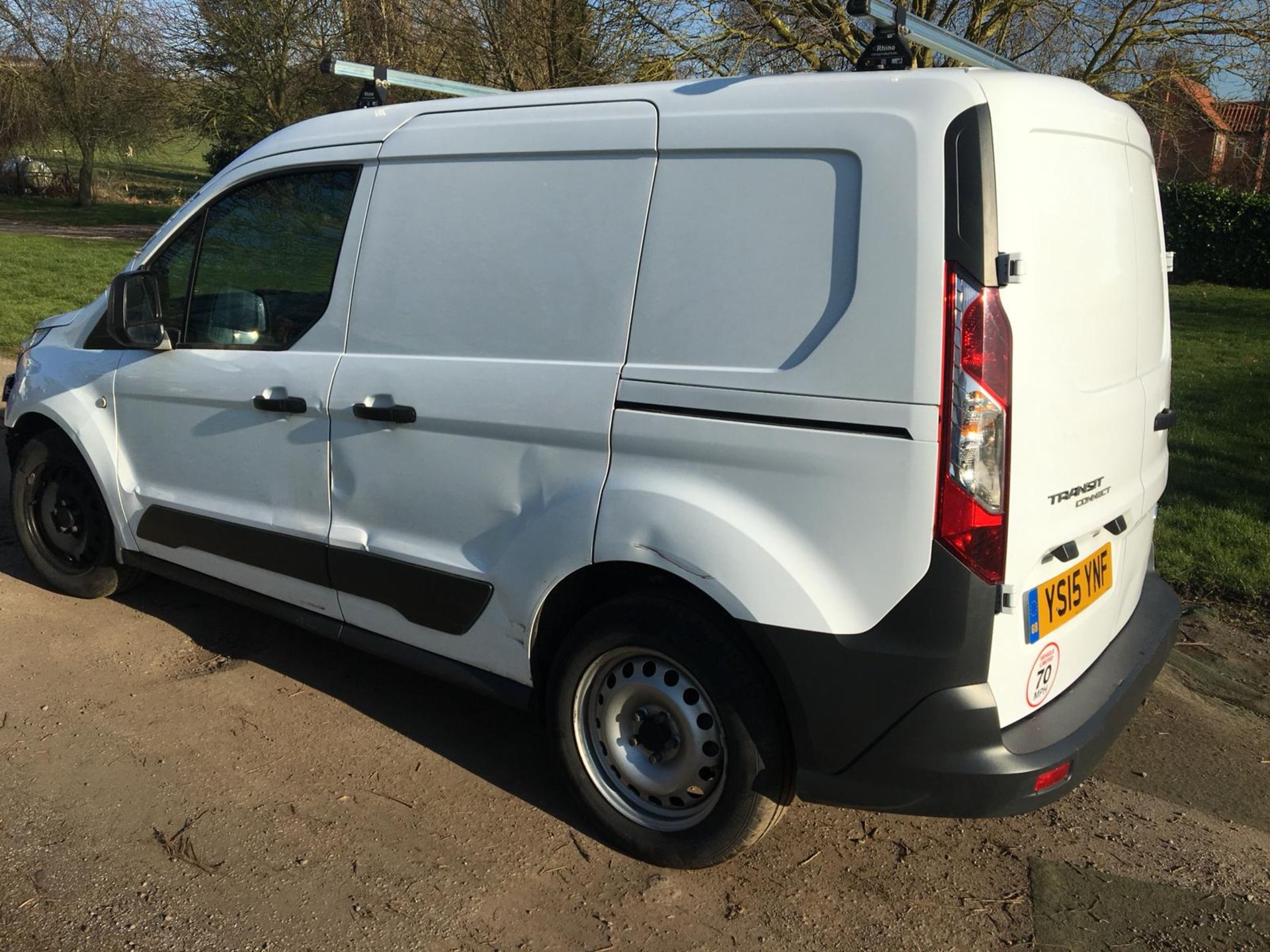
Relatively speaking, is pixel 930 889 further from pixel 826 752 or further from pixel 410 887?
pixel 410 887

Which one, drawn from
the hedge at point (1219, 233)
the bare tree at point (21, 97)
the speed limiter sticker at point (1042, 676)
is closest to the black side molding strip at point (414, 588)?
the speed limiter sticker at point (1042, 676)

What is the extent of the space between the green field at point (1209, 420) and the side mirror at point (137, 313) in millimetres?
4713

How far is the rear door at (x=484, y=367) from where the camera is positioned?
3021 millimetres

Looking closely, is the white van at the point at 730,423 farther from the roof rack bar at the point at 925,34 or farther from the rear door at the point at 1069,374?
the roof rack bar at the point at 925,34

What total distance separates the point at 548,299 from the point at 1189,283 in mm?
19989

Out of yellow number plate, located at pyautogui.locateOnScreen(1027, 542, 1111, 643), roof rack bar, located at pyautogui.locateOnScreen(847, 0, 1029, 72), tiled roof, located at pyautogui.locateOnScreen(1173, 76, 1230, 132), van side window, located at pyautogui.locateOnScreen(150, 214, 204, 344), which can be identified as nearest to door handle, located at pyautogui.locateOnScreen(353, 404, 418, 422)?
van side window, located at pyautogui.locateOnScreen(150, 214, 204, 344)

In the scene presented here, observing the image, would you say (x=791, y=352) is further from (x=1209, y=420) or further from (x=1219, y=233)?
(x=1219, y=233)

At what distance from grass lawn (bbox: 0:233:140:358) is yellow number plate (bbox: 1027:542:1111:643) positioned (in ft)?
35.1

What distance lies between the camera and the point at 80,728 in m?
3.84

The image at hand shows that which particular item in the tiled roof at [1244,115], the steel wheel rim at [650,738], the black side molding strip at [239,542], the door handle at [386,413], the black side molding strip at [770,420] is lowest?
the steel wheel rim at [650,738]

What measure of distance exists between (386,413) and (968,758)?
197 centimetres

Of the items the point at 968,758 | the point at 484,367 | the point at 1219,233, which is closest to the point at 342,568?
the point at 484,367

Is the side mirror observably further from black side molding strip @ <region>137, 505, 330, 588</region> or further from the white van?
black side molding strip @ <region>137, 505, 330, 588</region>

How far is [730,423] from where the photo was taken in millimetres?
2717
